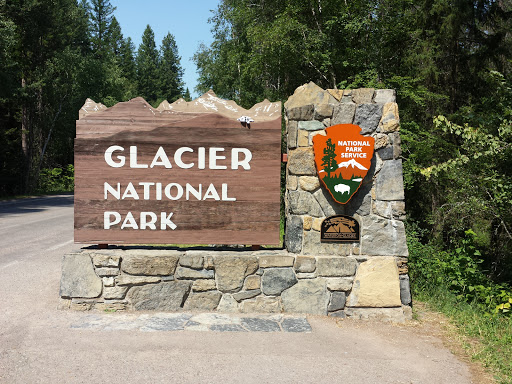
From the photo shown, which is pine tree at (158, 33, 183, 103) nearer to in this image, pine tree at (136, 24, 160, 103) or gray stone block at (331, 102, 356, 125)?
pine tree at (136, 24, 160, 103)

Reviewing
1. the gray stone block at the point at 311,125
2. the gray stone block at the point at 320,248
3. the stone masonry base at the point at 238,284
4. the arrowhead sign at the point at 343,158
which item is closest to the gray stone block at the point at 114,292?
the stone masonry base at the point at 238,284

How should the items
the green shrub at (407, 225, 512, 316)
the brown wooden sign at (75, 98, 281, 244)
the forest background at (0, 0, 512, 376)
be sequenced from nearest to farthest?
1. the brown wooden sign at (75, 98, 281, 244)
2. the green shrub at (407, 225, 512, 316)
3. the forest background at (0, 0, 512, 376)

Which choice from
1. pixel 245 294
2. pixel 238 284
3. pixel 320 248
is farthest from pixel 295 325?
pixel 320 248

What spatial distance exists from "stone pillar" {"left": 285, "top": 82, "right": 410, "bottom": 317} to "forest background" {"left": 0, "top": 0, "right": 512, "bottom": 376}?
3.63 feet

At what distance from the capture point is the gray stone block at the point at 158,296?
523 cm

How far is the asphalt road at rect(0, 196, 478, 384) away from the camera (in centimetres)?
362

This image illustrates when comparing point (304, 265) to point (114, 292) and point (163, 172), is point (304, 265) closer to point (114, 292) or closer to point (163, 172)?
point (163, 172)

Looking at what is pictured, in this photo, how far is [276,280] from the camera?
526cm

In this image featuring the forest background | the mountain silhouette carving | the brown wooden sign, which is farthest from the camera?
the forest background

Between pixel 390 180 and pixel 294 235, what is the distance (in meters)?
1.29

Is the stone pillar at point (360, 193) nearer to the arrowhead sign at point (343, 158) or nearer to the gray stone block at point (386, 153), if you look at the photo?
the gray stone block at point (386, 153)

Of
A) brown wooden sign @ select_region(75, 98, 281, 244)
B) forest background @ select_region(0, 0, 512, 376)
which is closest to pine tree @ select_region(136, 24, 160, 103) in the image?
forest background @ select_region(0, 0, 512, 376)

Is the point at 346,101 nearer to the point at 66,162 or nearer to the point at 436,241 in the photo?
the point at 436,241

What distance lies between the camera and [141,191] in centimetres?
542
